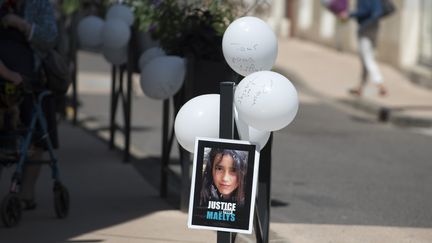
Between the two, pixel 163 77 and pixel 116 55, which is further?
pixel 116 55

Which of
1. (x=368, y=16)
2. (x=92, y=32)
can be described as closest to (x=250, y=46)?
(x=92, y=32)

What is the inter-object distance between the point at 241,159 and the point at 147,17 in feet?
13.5

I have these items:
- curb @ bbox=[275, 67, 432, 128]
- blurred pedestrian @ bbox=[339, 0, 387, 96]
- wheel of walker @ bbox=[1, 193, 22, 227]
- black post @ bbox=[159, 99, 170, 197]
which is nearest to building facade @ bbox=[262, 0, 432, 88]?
blurred pedestrian @ bbox=[339, 0, 387, 96]

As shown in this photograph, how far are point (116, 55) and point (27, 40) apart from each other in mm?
2658

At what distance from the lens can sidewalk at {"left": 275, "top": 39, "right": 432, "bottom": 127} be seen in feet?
54.8

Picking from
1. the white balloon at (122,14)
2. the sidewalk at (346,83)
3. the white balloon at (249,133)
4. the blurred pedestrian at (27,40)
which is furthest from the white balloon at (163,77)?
the sidewalk at (346,83)

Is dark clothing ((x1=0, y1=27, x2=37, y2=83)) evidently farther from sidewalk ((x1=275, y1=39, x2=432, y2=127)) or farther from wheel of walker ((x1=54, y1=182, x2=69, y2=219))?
sidewalk ((x1=275, y1=39, x2=432, y2=127))

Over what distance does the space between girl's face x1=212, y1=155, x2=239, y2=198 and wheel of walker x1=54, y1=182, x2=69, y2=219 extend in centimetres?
236

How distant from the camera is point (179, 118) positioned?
655 centimetres

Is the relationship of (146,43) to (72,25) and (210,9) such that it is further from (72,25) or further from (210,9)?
(72,25)

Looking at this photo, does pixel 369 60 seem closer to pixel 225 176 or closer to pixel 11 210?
pixel 11 210

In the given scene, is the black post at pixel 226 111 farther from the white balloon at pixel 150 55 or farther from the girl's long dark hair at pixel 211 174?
the white balloon at pixel 150 55

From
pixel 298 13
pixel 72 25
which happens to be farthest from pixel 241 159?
pixel 298 13

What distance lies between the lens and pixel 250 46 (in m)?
6.71
